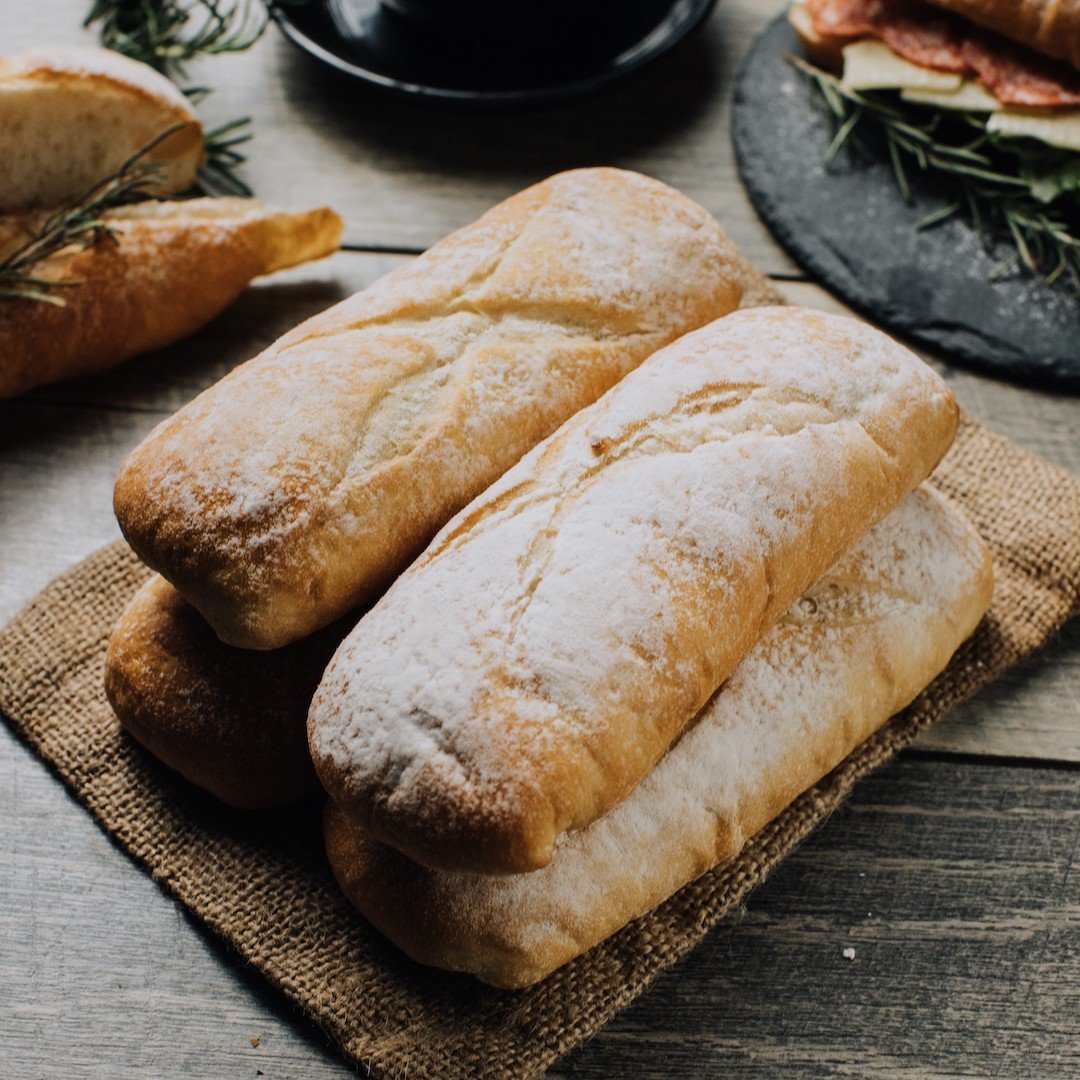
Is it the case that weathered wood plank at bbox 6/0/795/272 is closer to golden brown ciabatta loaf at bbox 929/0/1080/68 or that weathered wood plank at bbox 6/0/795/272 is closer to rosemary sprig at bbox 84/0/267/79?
rosemary sprig at bbox 84/0/267/79

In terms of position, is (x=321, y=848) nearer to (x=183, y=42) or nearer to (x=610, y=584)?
(x=610, y=584)

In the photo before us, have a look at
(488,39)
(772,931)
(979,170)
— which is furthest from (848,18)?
(772,931)

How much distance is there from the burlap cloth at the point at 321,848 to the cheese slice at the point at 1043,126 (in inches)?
22.7

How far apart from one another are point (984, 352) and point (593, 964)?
3.53ft

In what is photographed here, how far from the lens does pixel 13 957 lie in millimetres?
1231

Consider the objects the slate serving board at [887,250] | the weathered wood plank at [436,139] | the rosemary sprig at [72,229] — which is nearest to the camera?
the rosemary sprig at [72,229]

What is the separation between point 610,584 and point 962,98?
1.29 meters

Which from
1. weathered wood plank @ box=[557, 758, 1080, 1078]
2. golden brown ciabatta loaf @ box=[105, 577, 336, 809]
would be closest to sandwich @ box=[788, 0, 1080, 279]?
weathered wood plank @ box=[557, 758, 1080, 1078]

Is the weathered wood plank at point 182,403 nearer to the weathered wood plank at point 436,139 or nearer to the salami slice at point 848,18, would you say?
the weathered wood plank at point 436,139

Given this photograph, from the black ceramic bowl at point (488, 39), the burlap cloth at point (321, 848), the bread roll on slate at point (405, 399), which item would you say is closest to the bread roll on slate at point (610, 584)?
the bread roll on slate at point (405, 399)

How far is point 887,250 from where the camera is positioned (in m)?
1.86

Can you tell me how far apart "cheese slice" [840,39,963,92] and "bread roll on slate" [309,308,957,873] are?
2.79 feet

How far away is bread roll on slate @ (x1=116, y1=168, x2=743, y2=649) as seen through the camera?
3.84 feet

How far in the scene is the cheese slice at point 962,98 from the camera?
6.23 ft
